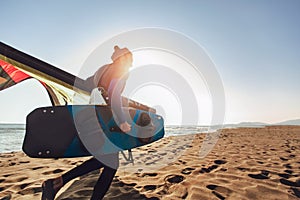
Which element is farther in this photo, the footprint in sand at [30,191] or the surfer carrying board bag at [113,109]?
the footprint in sand at [30,191]

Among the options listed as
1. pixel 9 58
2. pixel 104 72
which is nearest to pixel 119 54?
pixel 104 72

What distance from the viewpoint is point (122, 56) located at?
8.39 ft

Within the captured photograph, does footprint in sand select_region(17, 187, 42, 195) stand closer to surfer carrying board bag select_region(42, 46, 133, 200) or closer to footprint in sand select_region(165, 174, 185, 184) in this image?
surfer carrying board bag select_region(42, 46, 133, 200)

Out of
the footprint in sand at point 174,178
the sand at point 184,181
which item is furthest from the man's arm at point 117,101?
the footprint in sand at point 174,178

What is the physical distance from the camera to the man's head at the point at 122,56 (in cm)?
253

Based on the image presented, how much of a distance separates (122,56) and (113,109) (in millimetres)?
804

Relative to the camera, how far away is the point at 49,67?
8.30 feet

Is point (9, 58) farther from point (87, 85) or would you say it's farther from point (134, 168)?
point (134, 168)

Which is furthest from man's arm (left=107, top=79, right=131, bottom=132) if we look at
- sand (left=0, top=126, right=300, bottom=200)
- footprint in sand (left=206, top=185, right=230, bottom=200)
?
footprint in sand (left=206, top=185, right=230, bottom=200)

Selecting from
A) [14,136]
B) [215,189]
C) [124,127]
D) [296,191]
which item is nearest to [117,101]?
[124,127]

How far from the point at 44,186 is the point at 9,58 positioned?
1.66 meters

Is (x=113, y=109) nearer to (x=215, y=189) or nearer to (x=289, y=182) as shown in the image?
(x=215, y=189)

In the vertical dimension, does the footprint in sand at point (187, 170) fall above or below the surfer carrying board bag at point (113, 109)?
below

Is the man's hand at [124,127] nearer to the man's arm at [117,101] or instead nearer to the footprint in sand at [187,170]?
the man's arm at [117,101]
